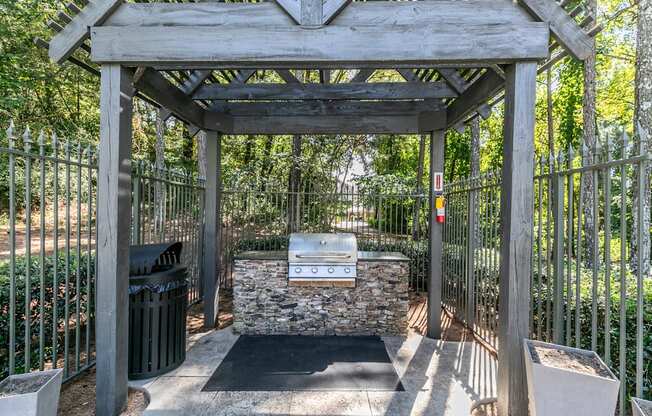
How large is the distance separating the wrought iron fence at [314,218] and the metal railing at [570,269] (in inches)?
48.4

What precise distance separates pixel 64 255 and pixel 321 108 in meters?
3.29

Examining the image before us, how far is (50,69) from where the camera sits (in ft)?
Answer: 30.2

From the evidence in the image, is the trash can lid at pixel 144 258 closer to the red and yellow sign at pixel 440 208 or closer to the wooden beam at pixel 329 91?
the wooden beam at pixel 329 91

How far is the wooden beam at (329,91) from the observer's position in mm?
3779

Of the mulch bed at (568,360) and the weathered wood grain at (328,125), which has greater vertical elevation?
the weathered wood grain at (328,125)

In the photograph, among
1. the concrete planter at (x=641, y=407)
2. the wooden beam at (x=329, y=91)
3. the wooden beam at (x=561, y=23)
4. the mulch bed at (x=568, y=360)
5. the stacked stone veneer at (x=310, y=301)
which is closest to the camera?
the concrete planter at (x=641, y=407)

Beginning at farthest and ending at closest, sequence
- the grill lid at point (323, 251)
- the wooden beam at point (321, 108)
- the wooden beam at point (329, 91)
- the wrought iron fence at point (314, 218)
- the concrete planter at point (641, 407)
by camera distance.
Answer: the wrought iron fence at point (314, 218) → the wooden beam at point (321, 108) → the grill lid at point (323, 251) → the wooden beam at point (329, 91) → the concrete planter at point (641, 407)

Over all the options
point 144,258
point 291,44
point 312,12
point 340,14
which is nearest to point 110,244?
point 144,258

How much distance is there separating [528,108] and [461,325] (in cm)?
331

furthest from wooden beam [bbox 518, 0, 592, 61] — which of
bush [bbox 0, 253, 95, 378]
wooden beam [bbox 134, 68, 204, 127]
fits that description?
bush [bbox 0, 253, 95, 378]

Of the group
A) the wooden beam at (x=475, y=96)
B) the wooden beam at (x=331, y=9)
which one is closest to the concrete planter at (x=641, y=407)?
the wooden beam at (x=475, y=96)

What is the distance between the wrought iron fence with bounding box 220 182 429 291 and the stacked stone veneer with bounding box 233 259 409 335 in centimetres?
207

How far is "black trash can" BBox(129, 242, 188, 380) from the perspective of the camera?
3.03m

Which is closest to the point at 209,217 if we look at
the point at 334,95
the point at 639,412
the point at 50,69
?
the point at 334,95
